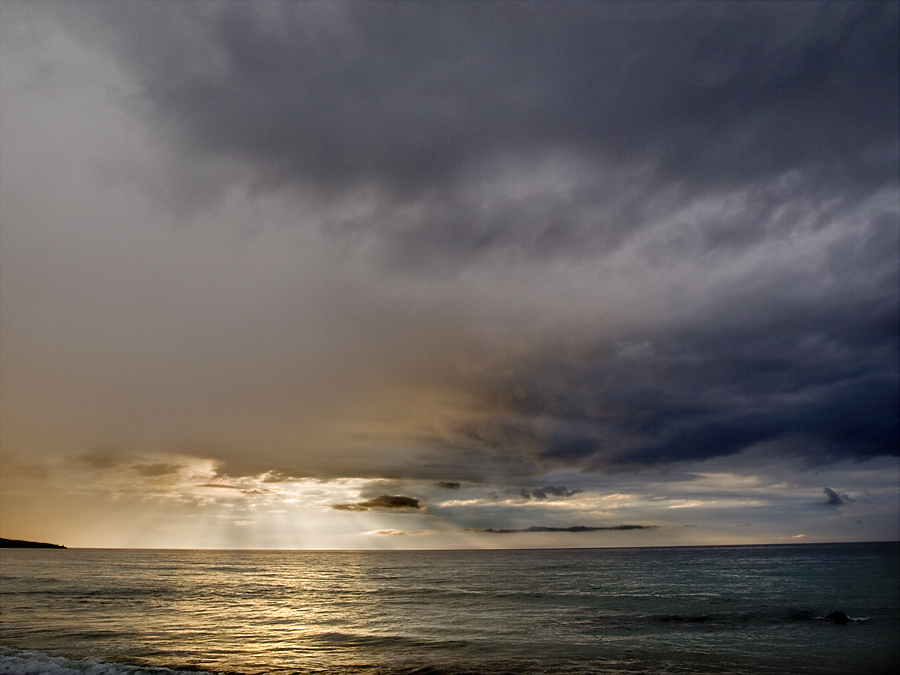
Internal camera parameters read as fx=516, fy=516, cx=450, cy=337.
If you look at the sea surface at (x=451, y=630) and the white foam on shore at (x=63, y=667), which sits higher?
the white foam on shore at (x=63, y=667)

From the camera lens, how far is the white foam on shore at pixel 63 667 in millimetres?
24858

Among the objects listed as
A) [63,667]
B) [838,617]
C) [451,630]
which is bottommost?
[838,617]

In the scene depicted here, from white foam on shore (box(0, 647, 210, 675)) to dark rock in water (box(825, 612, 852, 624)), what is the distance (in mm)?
47363

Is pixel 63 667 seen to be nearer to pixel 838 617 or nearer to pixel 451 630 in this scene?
pixel 451 630

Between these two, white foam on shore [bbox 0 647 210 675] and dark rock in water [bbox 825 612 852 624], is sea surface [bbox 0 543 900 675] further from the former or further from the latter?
dark rock in water [bbox 825 612 852 624]

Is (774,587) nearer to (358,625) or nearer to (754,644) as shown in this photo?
(754,644)

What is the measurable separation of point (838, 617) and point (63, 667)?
5463 cm

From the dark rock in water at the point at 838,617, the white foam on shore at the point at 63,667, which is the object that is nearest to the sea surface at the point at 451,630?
the white foam on shore at the point at 63,667

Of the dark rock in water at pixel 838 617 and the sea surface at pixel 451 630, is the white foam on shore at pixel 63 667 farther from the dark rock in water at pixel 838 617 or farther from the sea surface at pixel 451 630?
the dark rock in water at pixel 838 617

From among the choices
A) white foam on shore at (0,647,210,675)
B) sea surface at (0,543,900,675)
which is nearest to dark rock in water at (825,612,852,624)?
sea surface at (0,543,900,675)

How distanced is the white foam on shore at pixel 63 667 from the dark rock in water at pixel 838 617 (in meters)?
47.4

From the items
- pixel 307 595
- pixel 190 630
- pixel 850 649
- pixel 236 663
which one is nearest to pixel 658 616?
pixel 850 649

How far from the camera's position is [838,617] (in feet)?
140

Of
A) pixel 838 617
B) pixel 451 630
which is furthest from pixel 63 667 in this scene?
pixel 838 617
